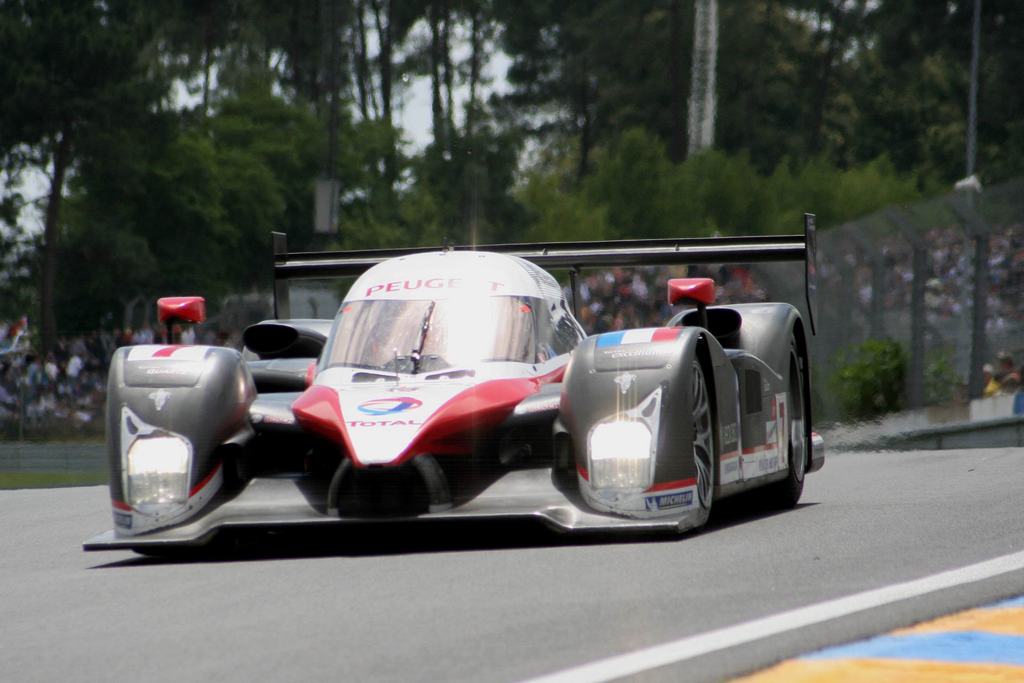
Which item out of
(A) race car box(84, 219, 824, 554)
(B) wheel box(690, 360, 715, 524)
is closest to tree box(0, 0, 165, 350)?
(A) race car box(84, 219, 824, 554)

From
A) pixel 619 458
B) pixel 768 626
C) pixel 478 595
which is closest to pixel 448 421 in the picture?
pixel 619 458

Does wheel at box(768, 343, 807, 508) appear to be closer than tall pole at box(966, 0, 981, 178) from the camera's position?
Yes

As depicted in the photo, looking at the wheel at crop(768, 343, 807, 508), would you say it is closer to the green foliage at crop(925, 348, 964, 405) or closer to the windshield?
the windshield

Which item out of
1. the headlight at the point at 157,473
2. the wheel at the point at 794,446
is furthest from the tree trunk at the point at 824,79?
the headlight at the point at 157,473

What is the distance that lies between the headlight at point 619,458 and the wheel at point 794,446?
6.72ft

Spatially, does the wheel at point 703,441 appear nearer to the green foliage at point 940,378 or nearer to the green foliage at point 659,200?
the green foliage at point 940,378

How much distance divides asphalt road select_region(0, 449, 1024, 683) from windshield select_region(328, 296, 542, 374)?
2.55ft

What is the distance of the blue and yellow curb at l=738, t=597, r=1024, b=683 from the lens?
442 cm

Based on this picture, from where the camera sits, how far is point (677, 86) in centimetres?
5569

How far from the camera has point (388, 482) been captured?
7.45 m

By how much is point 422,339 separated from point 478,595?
2.41 metres

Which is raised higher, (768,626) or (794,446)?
(768,626)

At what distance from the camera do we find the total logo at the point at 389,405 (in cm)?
756

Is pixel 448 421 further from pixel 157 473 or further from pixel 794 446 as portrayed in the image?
pixel 794 446
